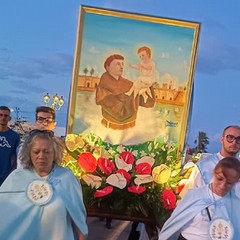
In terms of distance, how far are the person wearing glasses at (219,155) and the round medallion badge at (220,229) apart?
676 mm

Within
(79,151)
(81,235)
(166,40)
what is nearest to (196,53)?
(166,40)

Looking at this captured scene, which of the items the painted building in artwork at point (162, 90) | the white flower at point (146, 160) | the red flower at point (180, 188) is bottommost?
the red flower at point (180, 188)

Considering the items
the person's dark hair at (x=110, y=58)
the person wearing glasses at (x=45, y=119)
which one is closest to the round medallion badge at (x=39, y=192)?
the person wearing glasses at (x=45, y=119)

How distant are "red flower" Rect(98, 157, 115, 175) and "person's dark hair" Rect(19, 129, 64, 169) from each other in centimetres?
67

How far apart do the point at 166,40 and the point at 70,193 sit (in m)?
2.38

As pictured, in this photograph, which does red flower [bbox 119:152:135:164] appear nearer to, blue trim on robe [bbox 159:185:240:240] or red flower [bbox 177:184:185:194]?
red flower [bbox 177:184:185:194]

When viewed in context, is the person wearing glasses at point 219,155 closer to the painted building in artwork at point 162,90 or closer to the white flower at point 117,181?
the white flower at point 117,181

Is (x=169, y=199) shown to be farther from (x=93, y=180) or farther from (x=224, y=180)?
(x=224, y=180)

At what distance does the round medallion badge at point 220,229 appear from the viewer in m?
3.08

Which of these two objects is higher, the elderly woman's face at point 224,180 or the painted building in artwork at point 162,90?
the painted building in artwork at point 162,90

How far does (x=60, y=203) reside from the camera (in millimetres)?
3092

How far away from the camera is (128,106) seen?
502 cm

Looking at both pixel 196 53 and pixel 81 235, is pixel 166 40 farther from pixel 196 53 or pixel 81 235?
pixel 81 235

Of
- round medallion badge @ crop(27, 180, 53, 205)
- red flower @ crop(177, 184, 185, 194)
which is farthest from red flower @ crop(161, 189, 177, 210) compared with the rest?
round medallion badge @ crop(27, 180, 53, 205)
